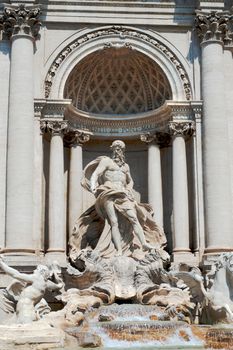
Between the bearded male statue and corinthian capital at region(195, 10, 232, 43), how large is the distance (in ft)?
16.3

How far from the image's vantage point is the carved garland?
24.4 metres

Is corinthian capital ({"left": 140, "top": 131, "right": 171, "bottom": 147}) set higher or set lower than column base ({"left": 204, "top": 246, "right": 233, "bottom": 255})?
higher

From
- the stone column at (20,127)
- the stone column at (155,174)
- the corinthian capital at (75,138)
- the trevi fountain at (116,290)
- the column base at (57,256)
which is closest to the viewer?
the trevi fountain at (116,290)

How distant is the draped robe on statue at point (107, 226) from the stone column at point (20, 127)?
192cm

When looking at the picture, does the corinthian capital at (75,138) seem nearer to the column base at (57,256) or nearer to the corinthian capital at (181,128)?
the corinthian capital at (181,128)

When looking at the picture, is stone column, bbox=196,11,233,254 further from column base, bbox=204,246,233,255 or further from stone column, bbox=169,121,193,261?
stone column, bbox=169,121,193,261

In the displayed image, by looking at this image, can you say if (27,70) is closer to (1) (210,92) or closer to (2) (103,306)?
(1) (210,92)

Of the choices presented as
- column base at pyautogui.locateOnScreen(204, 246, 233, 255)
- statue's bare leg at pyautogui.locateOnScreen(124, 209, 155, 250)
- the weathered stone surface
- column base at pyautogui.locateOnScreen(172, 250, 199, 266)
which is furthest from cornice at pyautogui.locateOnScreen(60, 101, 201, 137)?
the weathered stone surface

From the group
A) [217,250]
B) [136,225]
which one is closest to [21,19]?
[136,225]

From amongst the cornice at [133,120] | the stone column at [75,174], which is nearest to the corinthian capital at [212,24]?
the cornice at [133,120]

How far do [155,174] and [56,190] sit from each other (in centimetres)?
373

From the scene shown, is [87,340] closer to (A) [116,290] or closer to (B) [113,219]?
(A) [116,290]

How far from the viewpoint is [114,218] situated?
22938 mm

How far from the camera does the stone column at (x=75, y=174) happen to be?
2439 centimetres
